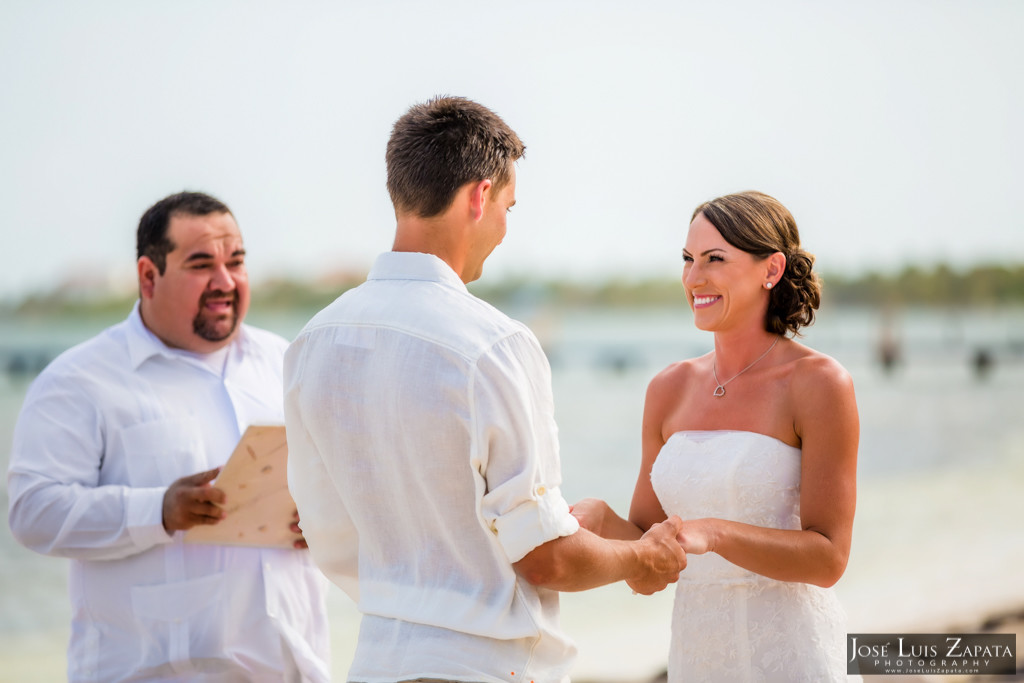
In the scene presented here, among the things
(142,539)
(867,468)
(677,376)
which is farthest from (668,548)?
(867,468)

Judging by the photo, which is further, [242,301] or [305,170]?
[305,170]

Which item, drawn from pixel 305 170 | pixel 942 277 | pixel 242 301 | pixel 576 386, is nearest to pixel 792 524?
pixel 242 301

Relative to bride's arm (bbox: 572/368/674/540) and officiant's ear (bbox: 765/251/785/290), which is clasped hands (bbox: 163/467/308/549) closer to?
bride's arm (bbox: 572/368/674/540)

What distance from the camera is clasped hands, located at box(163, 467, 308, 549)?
2.83 metres

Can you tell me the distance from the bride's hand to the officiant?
1356 mm

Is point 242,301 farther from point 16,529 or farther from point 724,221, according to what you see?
point 724,221

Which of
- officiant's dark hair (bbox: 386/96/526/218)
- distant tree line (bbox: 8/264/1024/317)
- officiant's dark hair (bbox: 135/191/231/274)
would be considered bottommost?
officiant's dark hair (bbox: 386/96/526/218)

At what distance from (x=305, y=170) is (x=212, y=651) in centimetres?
3385

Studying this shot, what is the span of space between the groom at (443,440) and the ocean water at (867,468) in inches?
312

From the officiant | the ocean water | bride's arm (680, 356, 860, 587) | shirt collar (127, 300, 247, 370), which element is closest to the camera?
bride's arm (680, 356, 860, 587)

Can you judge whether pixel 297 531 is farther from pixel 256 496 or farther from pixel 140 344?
pixel 140 344

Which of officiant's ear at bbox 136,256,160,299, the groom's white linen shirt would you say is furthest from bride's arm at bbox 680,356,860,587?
officiant's ear at bbox 136,256,160,299

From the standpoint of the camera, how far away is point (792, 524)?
2.69m

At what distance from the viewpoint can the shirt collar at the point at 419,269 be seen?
1951mm
